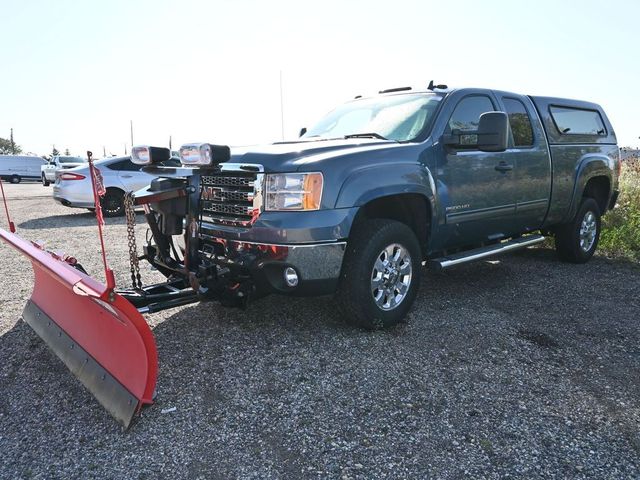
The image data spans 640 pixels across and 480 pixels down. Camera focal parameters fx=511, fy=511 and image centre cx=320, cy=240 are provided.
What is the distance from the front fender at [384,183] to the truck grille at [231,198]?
590 millimetres

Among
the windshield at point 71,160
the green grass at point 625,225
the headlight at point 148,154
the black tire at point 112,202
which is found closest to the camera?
the headlight at point 148,154

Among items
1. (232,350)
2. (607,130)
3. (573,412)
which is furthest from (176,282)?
(607,130)

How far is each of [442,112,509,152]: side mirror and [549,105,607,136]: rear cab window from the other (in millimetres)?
2035

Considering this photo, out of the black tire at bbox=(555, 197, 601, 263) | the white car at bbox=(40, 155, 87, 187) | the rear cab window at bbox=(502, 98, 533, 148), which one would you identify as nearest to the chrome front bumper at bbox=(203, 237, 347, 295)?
the rear cab window at bbox=(502, 98, 533, 148)

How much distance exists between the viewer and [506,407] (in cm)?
298

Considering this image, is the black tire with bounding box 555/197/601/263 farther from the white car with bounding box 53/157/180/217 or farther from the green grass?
the white car with bounding box 53/157/180/217

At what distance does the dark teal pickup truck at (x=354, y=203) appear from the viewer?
352 cm

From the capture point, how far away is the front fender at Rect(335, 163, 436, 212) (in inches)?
143

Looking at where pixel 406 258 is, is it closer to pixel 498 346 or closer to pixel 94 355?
pixel 498 346

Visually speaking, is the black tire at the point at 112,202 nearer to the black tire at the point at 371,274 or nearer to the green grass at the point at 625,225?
the black tire at the point at 371,274

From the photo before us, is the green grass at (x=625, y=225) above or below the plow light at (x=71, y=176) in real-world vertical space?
below

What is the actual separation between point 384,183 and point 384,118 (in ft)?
3.75

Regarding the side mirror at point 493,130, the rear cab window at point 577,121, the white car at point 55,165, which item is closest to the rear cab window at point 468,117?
the side mirror at point 493,130

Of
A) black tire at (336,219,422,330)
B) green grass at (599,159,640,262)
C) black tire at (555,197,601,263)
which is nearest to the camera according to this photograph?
black tire at (336,219,422,330)
